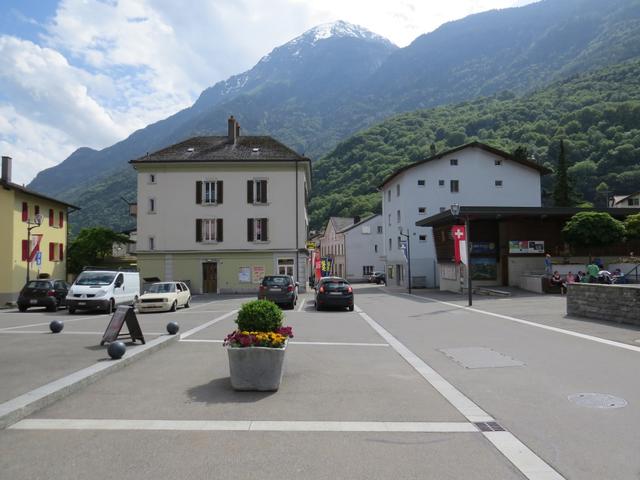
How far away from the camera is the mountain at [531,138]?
3155 inches

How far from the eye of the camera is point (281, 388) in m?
7.12

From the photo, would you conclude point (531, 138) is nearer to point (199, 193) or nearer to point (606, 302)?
point (199, 193)

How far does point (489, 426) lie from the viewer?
5434mm

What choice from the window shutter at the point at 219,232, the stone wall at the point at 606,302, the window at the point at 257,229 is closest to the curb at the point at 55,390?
the stone wall at the point at 606,302

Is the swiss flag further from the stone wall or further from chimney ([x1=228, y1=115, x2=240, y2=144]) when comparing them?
chimney ([x1=228, y1=115, x2=240, y2=144])

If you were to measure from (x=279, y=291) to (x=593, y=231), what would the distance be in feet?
63.3

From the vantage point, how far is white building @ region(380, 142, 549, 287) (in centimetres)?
4997

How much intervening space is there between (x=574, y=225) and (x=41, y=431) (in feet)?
103

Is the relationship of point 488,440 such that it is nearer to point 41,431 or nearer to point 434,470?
point 434,470

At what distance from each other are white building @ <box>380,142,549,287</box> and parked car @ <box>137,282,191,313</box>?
29.7 metres

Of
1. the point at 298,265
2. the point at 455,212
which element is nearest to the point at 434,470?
the point at 455,212

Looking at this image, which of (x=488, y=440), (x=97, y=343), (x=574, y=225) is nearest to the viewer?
(x=488, y=440)

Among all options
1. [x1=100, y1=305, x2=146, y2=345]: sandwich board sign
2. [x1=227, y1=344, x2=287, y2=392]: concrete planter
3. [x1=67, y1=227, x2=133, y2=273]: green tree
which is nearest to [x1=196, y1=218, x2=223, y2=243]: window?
[x1=67, y1=227, x2=133, y2=273]: green tree

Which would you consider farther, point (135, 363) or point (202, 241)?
point (202, 241)
